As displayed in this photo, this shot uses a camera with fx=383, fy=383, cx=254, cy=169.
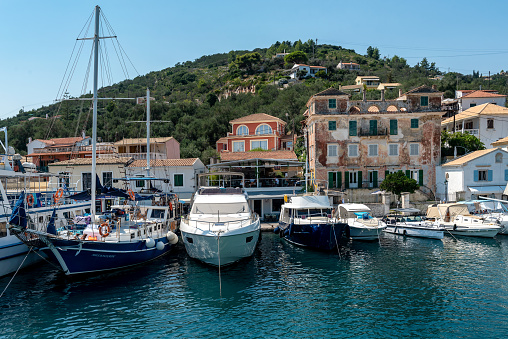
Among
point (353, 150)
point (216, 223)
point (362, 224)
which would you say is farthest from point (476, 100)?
point (216, 223)

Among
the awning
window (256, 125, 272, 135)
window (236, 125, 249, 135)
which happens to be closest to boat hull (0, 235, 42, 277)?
window (236, 125, 249, 135)

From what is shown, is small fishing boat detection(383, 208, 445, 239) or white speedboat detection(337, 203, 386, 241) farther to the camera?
small fishing boat detection(383, 208, 445, 239)

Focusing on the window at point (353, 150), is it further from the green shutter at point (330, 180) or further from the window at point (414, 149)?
the window at point (414, 149)

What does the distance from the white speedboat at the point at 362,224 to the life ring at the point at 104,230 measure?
54.0ft

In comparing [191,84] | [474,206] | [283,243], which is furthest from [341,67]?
[283,243]

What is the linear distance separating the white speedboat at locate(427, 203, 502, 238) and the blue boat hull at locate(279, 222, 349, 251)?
1026 cm

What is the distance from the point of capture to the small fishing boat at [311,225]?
2469cm

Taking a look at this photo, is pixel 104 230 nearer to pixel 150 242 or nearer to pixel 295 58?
pixel 150 242

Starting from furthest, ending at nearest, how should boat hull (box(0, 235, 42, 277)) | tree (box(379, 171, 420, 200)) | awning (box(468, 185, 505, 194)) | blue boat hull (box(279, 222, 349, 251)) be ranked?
awning (box(468, 185, 505, 194))
tree (box(379, 171, 420, 200))
blue boat hull (box(279, 222, 349, 251))
boat hull (box(0, 235, 42, 277))

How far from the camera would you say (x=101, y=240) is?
767 inches

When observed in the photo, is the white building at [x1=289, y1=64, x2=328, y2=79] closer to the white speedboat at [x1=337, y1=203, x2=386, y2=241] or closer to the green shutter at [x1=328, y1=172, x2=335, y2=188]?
the green shutter at [x1=328, y1=172, x2=335, y2=188]

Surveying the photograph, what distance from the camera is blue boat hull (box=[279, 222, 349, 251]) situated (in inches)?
968

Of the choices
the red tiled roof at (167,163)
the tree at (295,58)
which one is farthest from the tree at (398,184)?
the tree at (295,58)

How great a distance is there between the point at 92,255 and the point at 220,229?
6.50m
